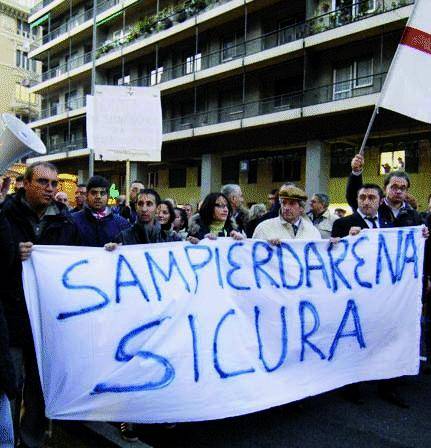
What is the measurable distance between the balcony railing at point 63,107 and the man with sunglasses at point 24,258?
3033cm

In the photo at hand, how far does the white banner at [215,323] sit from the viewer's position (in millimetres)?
2930

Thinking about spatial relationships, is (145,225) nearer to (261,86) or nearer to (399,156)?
(399,156)

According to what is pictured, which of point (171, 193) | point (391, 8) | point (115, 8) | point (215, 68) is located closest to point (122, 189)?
point (171, 193)

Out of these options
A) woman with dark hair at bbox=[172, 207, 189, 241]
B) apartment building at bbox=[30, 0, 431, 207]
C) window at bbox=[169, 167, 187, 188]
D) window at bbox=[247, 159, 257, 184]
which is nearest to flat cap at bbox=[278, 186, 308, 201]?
woman with dark hair at bbox=[172, 207, 189, 241]

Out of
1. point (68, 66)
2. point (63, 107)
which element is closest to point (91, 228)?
point (68, 66)

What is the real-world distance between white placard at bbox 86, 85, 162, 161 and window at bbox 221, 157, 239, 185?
53.0 feet

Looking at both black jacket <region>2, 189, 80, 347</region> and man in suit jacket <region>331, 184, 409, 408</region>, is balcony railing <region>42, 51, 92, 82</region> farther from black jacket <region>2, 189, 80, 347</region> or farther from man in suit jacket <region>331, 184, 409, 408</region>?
black jacket <region>2, 189, 80, 347</region>

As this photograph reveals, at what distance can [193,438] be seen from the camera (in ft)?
11.0

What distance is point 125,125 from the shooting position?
6.34 metres

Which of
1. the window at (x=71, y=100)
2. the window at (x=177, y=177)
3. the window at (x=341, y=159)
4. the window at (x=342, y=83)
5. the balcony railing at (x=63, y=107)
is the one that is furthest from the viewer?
the window at (x=71, y=100)

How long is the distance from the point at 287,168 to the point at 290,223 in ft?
54.4

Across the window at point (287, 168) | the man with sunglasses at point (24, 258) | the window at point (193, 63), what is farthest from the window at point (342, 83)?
the man with sunglasses at point (24, 258)

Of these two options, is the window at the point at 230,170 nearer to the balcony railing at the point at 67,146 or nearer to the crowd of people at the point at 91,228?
the balcony railing at the point at 67,146

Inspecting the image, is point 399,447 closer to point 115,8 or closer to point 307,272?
point 307,272
